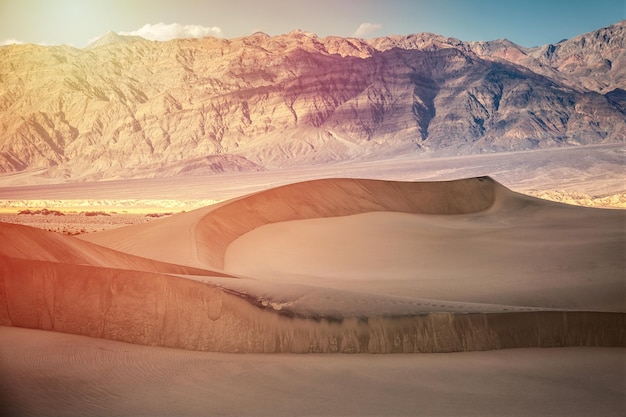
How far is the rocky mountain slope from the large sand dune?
3184 inches

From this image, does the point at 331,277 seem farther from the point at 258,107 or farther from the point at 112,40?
the point at 112,40

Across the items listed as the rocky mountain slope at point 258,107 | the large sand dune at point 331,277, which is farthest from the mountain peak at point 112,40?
the large sand dune at point 331,277

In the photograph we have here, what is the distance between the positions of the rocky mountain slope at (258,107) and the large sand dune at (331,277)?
80.9 m

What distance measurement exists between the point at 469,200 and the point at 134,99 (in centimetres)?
10753

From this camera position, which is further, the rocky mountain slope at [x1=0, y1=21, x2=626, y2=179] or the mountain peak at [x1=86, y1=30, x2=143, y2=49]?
the mountain peak at [x1=86, y1=30, x2=143, y2=49]

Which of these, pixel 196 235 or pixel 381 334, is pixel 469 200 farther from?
pixel 381 334

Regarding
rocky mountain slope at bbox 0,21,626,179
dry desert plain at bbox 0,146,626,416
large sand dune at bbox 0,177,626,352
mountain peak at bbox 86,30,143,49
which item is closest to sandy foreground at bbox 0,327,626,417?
dry desert plain at bbox 0,146,626,416

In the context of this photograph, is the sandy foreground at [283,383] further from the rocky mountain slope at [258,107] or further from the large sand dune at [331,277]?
the rocky mountain slope at [258,107]

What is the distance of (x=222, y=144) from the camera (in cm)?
11219

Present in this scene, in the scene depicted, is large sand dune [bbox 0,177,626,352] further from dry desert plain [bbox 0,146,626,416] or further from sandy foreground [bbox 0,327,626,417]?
sandy foreground [bbox 0,327,626,417]

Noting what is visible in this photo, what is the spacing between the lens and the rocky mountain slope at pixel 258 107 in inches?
4232

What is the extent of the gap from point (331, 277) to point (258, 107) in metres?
109

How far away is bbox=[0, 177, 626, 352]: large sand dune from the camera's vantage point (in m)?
6.32

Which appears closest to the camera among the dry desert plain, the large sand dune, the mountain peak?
the dry desert plain
